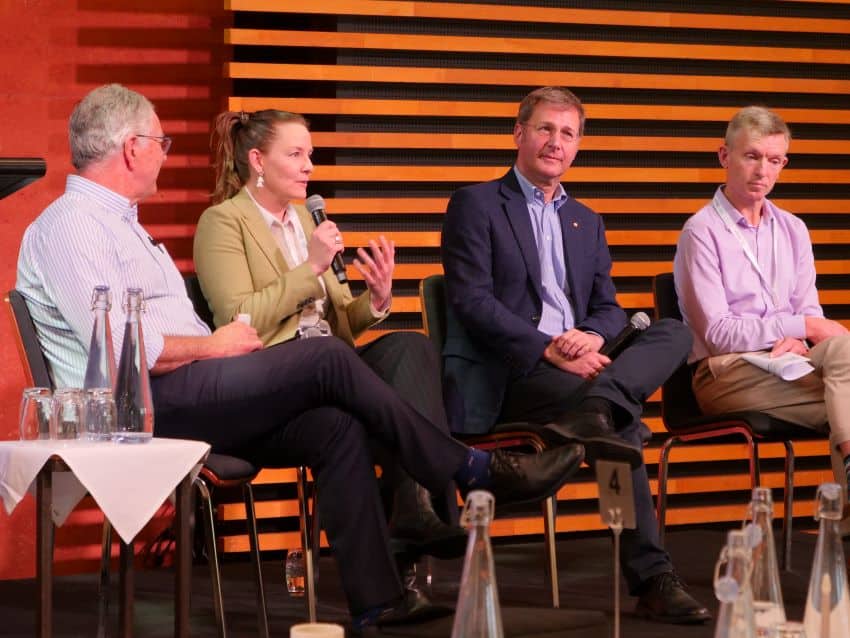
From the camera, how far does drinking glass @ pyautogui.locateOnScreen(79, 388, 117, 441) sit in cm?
271

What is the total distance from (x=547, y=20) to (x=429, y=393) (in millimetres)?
2404

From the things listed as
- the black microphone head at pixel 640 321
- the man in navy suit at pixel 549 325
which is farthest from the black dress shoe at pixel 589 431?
the black microphone head at pixel 640 321

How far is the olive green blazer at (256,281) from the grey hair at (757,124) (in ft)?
5.45

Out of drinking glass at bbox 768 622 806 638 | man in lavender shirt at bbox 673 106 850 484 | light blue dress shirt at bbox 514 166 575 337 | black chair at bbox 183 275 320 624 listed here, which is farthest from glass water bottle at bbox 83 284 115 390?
man in lavender shirt at bbox 673 106 850 484

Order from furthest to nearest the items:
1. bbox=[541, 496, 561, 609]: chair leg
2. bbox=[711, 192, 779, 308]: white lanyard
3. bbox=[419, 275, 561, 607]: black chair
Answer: bbox=[711, 192, 779, 308]: white lanyard
bbox=[541, 496, 561, 609]: chair leg
bbox=[419, 275, 561, 607]: black chair

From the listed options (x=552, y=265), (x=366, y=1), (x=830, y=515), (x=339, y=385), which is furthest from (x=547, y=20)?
(x=830, y=515)

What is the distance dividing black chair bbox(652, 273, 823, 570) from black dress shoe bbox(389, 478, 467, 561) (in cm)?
129

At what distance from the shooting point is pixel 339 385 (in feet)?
10.8

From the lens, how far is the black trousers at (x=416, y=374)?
3.67 metres

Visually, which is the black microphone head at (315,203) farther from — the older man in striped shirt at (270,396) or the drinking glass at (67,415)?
the drinking glass at (67,415)

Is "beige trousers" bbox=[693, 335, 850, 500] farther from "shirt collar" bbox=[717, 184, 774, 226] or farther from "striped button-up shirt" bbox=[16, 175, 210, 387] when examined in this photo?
"striped button-up shirt" bbox=[16, 175, 210, 387]

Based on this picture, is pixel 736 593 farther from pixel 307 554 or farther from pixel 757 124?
pixel 757 124

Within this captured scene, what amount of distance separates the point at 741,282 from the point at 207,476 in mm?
2234

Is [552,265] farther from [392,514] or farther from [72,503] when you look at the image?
[72,503]
